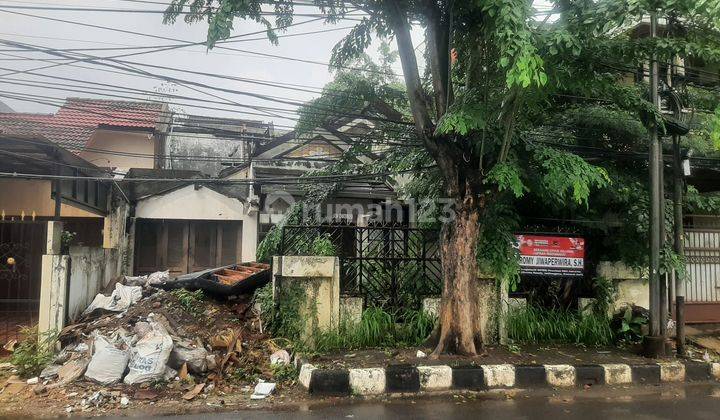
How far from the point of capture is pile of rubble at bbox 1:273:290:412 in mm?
5328

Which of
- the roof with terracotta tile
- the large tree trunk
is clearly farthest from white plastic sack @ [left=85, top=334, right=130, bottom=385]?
the roof with terracotta tile

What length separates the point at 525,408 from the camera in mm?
5043

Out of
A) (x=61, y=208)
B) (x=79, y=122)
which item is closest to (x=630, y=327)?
(x=61, y=208)

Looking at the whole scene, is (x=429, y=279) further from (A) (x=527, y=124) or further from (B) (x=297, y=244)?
(A) (x=527, y=124)

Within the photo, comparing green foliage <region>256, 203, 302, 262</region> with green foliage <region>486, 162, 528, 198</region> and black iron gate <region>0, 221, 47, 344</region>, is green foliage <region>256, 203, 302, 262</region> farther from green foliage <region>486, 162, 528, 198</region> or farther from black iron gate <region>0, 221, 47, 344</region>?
black iron gate <region>0, 221, 47, 344</region>

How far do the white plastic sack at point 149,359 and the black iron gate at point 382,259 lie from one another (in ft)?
7.03

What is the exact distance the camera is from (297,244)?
7.12 metres

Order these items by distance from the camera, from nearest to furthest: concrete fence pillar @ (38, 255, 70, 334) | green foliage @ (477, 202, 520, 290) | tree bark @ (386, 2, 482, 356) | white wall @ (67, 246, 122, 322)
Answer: tree bark @ (386, 2, 482, 356) → green foliage @ (477, 202, 520, 290) → concrete fence pillar @ (38, 255, 70, 334) → white wall @ (67, 246, 122, 322)

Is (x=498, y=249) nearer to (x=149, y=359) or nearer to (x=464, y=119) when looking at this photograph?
(x=464, y=119)

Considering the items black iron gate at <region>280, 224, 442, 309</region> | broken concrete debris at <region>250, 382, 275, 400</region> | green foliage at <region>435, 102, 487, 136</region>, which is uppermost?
green foliage at <region>435, 102, 487, 136</region>

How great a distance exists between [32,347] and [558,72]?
771 cm

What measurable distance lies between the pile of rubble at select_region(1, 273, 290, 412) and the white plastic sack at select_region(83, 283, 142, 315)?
0.68ft

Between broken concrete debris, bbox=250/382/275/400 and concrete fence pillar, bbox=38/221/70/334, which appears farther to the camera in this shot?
concrete fence pillar, bbox=38/221/70/334

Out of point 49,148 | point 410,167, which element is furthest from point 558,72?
point 49,148
